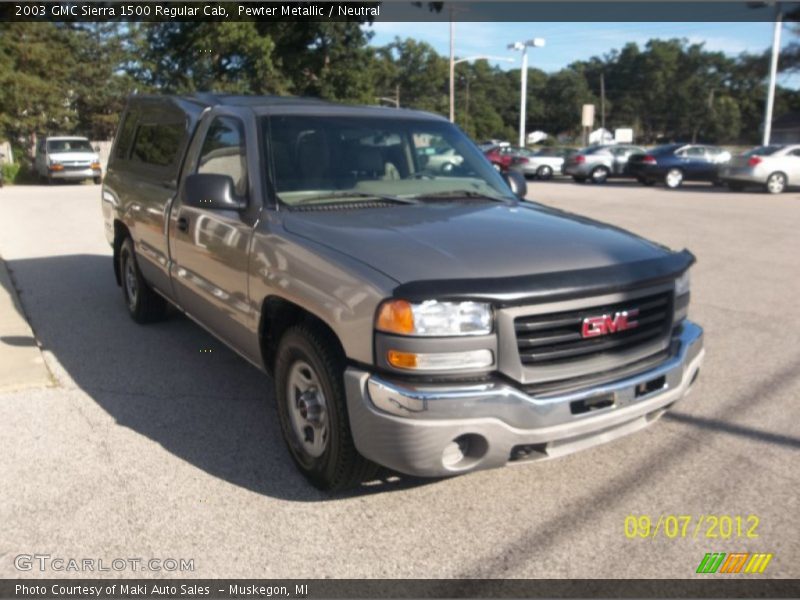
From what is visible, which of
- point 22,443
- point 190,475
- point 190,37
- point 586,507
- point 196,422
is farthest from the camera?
point 190,37

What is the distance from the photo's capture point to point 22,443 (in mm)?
4066

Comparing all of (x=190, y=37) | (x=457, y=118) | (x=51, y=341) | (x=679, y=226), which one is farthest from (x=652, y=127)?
(x=51, y=341)

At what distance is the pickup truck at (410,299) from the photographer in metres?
2.93

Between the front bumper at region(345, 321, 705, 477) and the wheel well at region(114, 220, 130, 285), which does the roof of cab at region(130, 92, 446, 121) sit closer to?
the wheel well at region(114, 220, 130, 285)

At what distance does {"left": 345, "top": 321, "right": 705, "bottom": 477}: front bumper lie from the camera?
114 inches

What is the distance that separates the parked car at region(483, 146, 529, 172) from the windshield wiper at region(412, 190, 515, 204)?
25091 mm

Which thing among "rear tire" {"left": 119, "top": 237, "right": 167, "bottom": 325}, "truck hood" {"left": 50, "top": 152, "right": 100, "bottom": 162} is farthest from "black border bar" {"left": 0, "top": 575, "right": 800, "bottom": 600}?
"truck hood" {"left": 50, "top": 152, "right": 100, "bottom": 162}

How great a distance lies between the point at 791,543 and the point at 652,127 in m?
101

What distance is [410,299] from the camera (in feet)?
9.37

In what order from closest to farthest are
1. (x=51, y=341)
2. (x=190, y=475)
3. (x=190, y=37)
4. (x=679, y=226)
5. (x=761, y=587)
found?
1. (x=761, y=587)
2. (x=190, y=475)
3. (x=51, y=341)
4. (x=679, y=226)
5. (x=190, y=37)

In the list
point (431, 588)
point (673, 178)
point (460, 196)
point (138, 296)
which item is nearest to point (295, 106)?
point (460, 196)

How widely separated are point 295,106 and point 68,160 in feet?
79.0

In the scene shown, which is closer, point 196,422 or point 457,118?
point 196,422

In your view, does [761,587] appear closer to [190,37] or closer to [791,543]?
[791,543]
